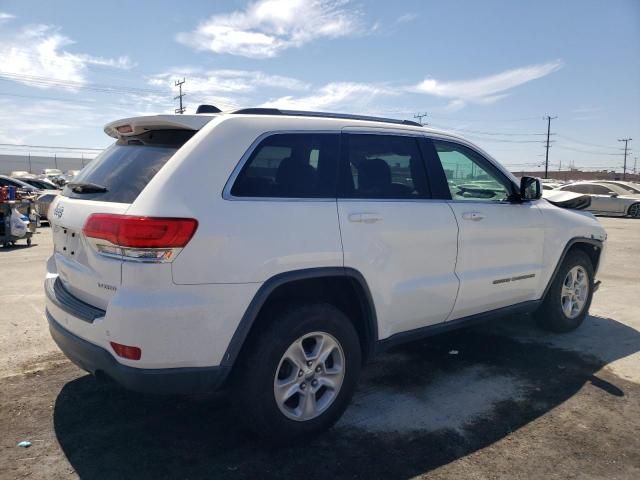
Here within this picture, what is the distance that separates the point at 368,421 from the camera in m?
3.43

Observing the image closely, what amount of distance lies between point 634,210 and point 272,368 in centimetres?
2289

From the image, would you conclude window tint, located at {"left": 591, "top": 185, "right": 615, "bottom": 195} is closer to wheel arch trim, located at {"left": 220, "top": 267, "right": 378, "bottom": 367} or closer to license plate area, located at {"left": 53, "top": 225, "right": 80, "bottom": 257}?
wheel arch trim, located at {"left": 220, "top": 267, "right": 378, "bottom": 367}

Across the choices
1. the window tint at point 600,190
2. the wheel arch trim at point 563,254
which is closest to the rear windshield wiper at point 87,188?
the wheel arch trim at point 563,254

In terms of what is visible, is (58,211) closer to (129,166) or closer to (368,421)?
(129,166)

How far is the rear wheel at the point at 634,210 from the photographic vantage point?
21320mm

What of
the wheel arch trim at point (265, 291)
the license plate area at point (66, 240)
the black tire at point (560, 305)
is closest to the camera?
the wheel arch trim at point (265, 291)

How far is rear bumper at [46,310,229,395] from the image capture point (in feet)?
8.64

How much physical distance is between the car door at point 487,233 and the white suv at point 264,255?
0.02m

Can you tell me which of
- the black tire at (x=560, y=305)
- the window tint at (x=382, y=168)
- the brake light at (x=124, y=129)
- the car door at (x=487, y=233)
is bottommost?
the black tire at (x=560, y=305)

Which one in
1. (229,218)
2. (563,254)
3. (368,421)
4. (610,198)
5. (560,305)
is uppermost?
(229,218)

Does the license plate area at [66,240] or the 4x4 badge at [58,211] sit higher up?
the 4x4 badge at [58,211]

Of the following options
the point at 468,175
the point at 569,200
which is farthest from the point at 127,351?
the point at 569,200

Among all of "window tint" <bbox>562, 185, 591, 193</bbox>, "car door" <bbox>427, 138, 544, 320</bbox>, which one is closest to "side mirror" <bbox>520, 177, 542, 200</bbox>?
"car door" <bbox>427, 138, 544, 320</bbox>

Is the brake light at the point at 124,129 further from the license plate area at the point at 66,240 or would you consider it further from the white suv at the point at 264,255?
the license plate area at the point at 66,240
